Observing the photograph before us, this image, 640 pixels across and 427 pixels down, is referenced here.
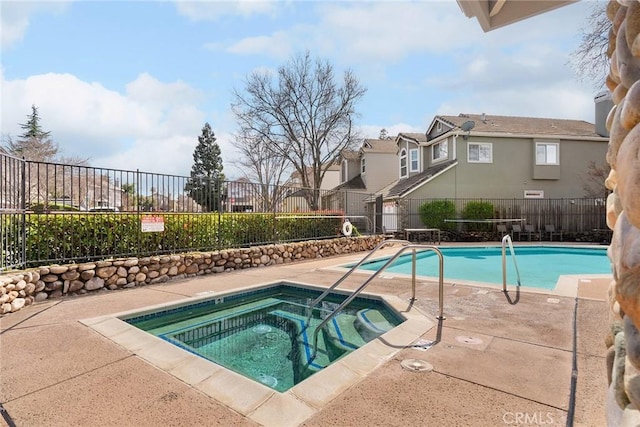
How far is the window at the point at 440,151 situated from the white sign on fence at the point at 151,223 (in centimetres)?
1699

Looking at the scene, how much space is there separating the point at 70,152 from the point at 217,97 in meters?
12.7

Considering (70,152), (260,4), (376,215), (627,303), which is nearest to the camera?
(627,303)

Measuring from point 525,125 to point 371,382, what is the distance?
74.9 feet

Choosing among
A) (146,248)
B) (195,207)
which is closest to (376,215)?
(195,207)

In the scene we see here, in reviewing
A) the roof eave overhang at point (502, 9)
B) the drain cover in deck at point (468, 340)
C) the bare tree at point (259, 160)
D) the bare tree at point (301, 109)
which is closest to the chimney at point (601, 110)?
the bare tree at point (301, 109)

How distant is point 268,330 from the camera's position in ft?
17.2

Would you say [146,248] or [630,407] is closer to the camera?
[630,407]

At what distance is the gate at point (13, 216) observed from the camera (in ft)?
17.9

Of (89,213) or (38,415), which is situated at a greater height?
(89,213)

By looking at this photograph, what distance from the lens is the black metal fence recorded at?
19.4 ft

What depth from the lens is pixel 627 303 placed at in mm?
1020

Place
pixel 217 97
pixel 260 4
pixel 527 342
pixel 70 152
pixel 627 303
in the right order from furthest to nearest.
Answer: pixel 70 152 → pixel 217 97 → pixel 260 4 → pixel 527 342 → pixel 627 303

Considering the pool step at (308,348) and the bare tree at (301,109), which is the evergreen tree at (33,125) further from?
the pool step at (308,348)

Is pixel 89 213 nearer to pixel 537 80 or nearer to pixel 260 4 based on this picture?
pixel 260 4
